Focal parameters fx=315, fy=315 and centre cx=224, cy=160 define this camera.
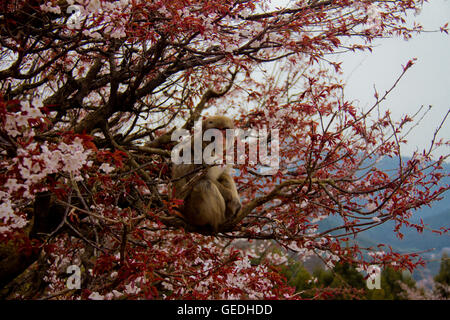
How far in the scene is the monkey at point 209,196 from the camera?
390cm

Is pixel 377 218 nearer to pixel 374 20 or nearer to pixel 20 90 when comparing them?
pixel 374 20

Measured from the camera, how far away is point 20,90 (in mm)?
4227

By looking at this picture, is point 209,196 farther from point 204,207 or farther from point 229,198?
point 229,198

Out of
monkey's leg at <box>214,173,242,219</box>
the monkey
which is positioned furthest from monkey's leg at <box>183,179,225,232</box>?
monkey's leg at <box>214,173,242,219</box>

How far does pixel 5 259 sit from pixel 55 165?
244cm

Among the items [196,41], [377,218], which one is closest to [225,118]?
[196,41]

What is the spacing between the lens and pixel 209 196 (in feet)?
13.1

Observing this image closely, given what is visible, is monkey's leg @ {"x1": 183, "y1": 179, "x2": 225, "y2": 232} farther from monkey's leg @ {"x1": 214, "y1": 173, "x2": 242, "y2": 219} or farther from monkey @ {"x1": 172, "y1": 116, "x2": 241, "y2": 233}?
monkey's leg @ {"x1": 214, "y1": 173, "x2": 242, "y2": 219}

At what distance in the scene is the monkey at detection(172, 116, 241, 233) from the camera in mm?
3900

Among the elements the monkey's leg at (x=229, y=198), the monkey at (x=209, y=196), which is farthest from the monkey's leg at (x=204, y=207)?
the monkey's leg at (x=229, y=198)

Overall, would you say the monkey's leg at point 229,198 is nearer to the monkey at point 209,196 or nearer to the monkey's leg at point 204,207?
the monkey at point 209,196
